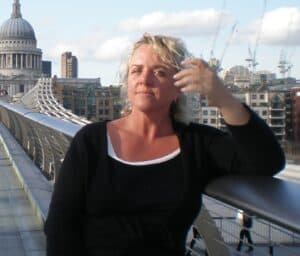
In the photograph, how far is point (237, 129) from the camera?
1652 millimetres

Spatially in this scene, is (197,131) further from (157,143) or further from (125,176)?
(125,176)

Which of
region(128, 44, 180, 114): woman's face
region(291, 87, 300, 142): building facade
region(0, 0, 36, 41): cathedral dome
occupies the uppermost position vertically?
region(0, 0, 36, 41): cathedral dome

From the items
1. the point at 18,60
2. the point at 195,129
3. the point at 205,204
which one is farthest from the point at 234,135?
the point at 18,60

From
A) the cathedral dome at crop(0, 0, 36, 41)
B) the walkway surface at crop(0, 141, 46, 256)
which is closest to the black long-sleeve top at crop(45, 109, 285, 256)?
the walkway surface at crop(0, 141, 46, 256)

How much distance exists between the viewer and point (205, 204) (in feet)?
8.46

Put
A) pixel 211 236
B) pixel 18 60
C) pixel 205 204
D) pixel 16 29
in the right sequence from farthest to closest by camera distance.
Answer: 1. pixel 16 29
2. pixel 18 60
3. pixel 205 204
4. pixel 211 236

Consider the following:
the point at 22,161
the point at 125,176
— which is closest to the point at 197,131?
the point at 125,176

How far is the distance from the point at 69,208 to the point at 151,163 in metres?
0.20

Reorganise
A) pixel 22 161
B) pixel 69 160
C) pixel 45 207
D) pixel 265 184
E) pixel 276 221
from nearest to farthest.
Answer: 1. pixel 276 221
2. pixel 265 184
3. pixel 69 160
4. pixel 45 207
5. pixel 22 161

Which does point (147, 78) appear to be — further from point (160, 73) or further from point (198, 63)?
point (198, 63)

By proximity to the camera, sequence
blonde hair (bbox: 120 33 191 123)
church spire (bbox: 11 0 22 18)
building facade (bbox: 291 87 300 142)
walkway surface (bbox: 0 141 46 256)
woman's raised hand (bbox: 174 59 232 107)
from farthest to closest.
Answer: church spire (bbox: 11 0 22 18) < building facade (bbox: 291 87 300 142) < walkway surface (bbox: 0 141 46 256) < blonde hair (bbox: 120 33 191 123) < woman's raised hand (bbox: 174 59 232 107)

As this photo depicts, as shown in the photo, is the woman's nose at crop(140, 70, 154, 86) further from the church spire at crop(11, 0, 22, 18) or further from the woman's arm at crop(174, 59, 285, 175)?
the church spire at crop(11, 0, 22, 18)

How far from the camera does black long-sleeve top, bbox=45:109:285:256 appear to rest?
5.42ft

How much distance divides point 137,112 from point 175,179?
184 millimetres
